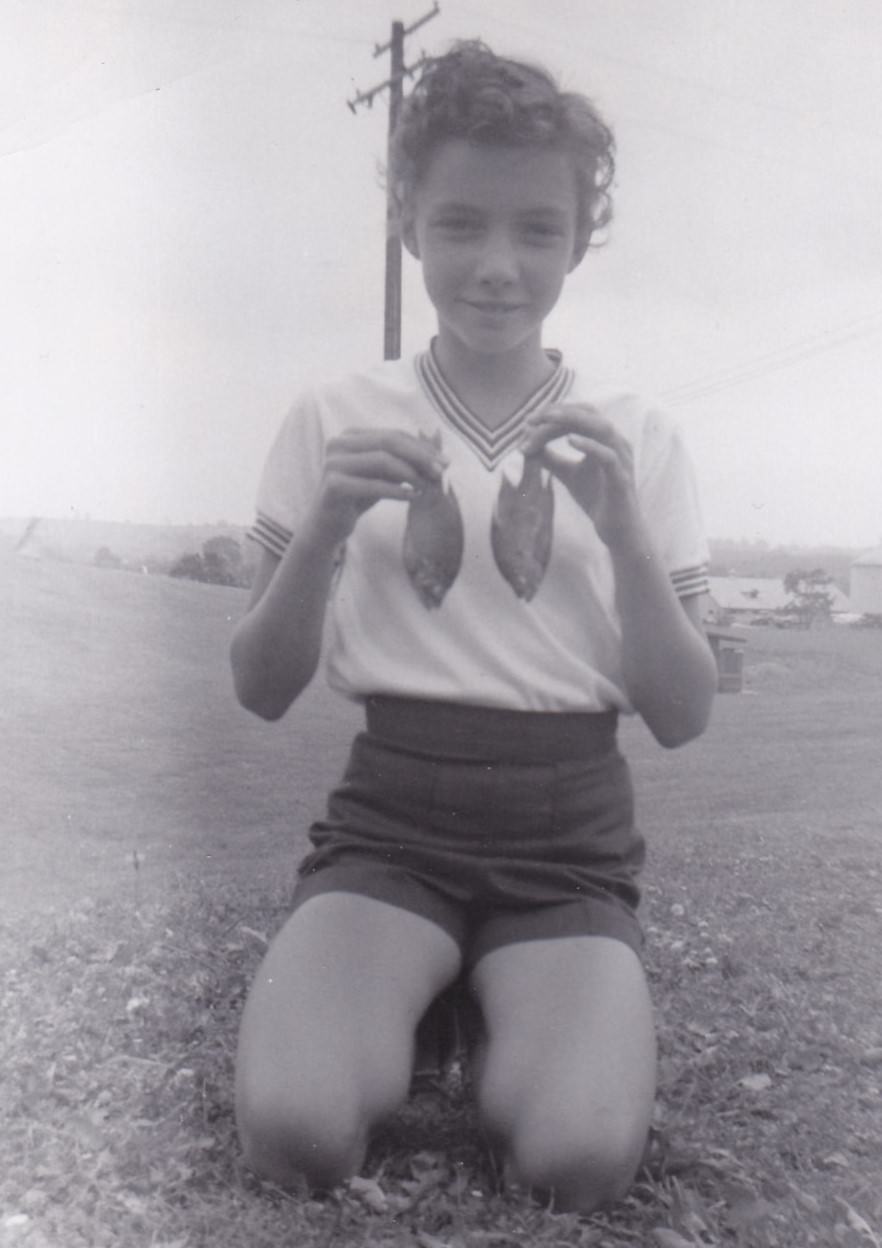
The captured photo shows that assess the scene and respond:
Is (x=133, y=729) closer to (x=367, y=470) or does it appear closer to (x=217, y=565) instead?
A: (x=217, y=565)

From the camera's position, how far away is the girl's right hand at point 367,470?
145cm

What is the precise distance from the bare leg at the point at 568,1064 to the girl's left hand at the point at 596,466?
0.49 metres

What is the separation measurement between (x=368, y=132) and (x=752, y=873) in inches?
53.2

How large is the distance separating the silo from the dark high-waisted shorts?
0.60 metres

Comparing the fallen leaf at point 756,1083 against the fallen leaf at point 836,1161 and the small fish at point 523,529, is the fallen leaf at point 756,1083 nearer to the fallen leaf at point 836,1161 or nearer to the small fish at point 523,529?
the fallen leaf at point 836,1161

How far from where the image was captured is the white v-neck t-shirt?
1.60m

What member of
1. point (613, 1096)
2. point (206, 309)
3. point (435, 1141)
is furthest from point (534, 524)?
point (435, 1141)

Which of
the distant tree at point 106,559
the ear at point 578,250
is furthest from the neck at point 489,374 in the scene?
the distant tree at point 106,559

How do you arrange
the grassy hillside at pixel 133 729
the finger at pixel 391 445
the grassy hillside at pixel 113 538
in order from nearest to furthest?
the finger at pixel 391 445, the grassy hillside at pixel 113 538, the grassy hillside at pixel 133 729

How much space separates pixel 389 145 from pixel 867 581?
3.16 ft

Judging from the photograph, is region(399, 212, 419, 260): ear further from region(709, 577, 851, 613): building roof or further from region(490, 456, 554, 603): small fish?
region(709, 577, 851, 613): building roof

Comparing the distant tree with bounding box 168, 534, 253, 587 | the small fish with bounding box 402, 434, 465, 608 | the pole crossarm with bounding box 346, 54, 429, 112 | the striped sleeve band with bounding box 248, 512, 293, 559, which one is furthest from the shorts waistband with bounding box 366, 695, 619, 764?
the pole crossarm with bounding box 346, 54, 429, 112

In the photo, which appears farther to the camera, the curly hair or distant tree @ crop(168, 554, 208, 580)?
distant tree @ crop(168, 554, 208, 580)

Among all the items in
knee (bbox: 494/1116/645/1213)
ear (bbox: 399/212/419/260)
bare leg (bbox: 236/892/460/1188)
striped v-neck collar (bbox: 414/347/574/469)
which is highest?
ear (bbox: 399/212/419/260)
